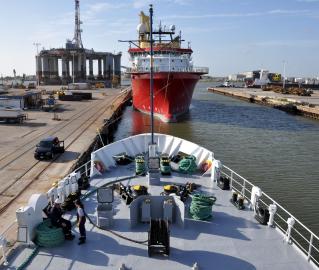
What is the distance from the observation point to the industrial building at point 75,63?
146 meters

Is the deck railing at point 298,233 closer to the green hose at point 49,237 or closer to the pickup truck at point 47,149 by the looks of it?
the green hose at point 49,237

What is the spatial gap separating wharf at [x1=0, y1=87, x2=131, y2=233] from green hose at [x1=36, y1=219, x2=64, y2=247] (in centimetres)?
541

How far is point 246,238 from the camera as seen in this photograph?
10.2 meters

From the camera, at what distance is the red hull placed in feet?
159

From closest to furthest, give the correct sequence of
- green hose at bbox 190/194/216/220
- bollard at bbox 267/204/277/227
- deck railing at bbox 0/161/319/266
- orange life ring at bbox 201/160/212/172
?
deck railing at bbox 0/161/319/266, bollard at bbox 267/204/277/227, green hose at bbox 190/194/216/220, orange life ring at bbox 201/160/212/172

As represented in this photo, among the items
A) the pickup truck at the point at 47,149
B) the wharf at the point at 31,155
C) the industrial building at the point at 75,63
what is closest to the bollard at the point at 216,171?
the wharf at the point at 31,155

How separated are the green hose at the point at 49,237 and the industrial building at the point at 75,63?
129109 mm

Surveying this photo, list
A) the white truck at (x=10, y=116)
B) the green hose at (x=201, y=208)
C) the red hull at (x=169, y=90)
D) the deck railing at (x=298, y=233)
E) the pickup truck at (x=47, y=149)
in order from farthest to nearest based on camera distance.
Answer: the red hull at (x=169, y=90), the white truck at (x=10, y=116), the pickup truck at (x=47, y=149), the green hose at (x=201, y=208), the deck railing at (x=298, y=233)

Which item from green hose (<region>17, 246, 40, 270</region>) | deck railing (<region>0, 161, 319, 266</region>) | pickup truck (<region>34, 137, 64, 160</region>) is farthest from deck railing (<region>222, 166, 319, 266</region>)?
pickup truck (<region>34, 137, 64, 160</region>)

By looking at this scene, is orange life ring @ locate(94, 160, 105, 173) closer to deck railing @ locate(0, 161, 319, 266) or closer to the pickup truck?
deck railing @ locate(0, 161, 319, 266)

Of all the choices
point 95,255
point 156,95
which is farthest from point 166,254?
point 156,95

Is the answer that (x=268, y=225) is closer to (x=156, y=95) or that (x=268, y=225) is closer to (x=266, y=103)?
(x=156, y=95)

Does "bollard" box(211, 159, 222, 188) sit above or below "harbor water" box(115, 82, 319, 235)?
above

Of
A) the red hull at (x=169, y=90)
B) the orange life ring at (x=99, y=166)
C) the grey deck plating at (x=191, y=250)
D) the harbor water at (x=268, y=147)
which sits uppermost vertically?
the red hull at (x=169, y=90)
